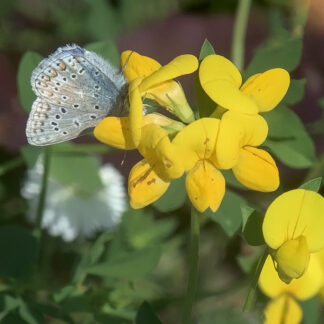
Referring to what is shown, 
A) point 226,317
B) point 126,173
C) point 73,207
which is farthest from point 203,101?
point 126,173

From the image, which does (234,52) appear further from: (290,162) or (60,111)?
(60,111)

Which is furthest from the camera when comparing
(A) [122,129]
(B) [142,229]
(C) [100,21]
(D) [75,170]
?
(C) [100,21]

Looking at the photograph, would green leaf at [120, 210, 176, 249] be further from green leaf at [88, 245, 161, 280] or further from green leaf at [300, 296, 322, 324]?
green leaf at [300, 296, 322, 324]

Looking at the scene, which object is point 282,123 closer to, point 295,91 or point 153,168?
point 295,91

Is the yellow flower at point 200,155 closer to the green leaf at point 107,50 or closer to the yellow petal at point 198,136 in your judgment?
the yellow petal at point 198,136

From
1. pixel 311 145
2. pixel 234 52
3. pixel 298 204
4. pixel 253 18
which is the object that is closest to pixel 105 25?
pixel 253 18

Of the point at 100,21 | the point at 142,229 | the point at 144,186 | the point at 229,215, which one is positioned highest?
the point at 144,186

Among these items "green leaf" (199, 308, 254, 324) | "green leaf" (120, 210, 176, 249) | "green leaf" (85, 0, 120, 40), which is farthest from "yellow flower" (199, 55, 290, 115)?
"green leaf" (85, 0, 120, 40)
